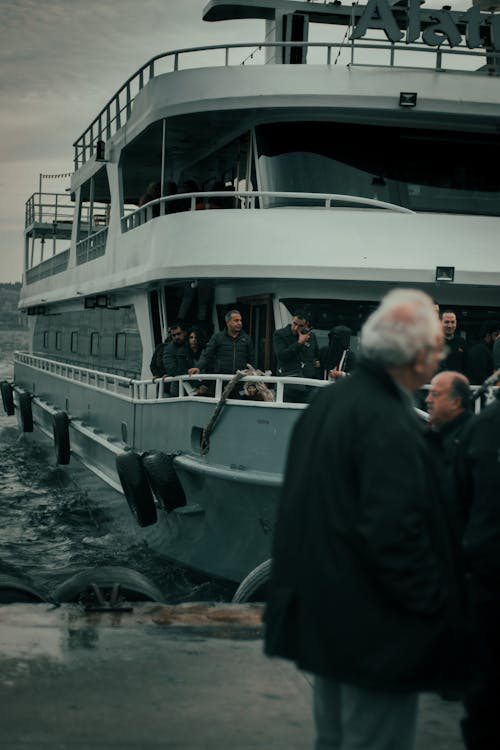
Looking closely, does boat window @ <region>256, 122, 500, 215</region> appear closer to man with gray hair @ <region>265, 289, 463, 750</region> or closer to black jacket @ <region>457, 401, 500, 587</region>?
black jacket @ <region>457, 401, 500, 587</region>

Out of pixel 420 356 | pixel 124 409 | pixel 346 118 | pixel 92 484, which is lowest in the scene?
pixel 92 484

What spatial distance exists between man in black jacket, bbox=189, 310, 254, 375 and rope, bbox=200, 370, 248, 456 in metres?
0.68

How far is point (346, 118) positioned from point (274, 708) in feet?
28.0

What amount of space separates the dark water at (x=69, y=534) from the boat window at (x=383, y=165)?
4277 mm

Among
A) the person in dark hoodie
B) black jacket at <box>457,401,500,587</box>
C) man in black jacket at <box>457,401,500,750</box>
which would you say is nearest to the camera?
man in black jacket at <box>457,401,500,750</box>

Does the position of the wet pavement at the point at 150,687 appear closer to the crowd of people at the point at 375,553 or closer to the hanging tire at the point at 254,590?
the hanging tire at the point at 254,590

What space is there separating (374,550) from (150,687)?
2.38 meters

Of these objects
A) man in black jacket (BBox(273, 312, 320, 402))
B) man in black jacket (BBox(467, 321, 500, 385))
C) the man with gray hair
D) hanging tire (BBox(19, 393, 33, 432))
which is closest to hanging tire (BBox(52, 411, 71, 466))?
hanging tire (BBox(19, 393, 33, 432))

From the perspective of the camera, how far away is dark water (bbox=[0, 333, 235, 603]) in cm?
1131

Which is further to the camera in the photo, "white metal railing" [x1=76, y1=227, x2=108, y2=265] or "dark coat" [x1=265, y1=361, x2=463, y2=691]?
"white metal railing" [x1=76, y1=227, x2=108, y2=265]

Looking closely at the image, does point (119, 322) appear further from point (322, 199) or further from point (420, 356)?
point (420, 356)

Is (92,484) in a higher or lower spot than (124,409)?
lower

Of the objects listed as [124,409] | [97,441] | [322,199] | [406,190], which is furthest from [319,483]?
[97,441]

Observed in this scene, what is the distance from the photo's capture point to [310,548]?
3.23 meters
